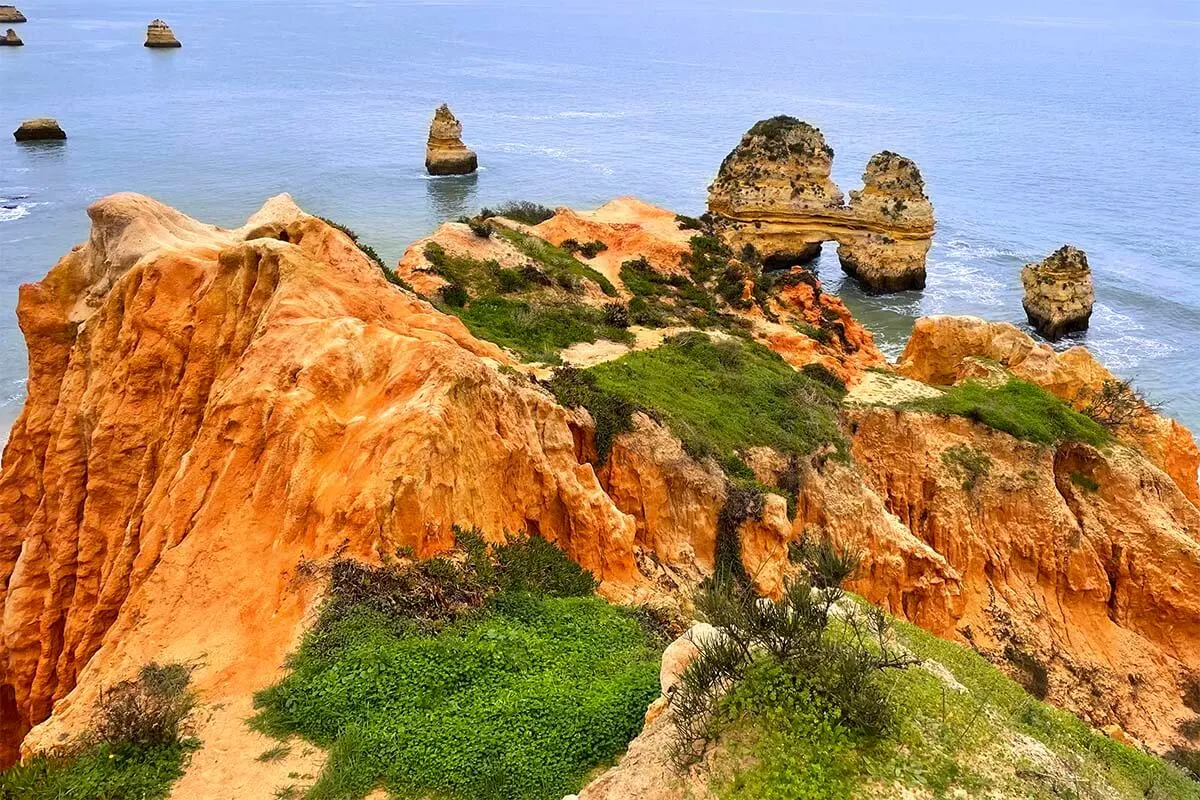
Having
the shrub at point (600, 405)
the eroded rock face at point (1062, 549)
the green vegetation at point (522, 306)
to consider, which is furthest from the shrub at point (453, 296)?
the eroded rock face at point (1062, 549)

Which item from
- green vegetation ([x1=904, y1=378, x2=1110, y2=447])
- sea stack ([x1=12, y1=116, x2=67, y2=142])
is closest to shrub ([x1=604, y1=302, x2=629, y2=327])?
green vegetation ([x1=904, y1=378, x2=1110, y2=447])

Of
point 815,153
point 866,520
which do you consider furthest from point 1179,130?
point 866,520

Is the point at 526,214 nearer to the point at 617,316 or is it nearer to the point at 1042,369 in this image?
the point at 617,316

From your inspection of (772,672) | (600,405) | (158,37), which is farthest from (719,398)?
(158,37)

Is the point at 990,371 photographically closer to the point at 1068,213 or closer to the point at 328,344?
the point at 328,344

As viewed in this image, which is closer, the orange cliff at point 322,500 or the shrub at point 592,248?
the orange cliff at point 322,500

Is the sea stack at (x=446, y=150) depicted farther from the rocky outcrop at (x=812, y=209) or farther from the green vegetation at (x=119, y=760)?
the green vegetation at (x=119, y=760)
